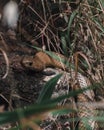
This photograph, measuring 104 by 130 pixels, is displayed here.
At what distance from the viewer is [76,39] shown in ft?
5.47

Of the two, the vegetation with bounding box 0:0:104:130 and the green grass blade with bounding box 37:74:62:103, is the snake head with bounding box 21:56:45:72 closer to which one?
the vegetation with bounding box 0:0:104:130

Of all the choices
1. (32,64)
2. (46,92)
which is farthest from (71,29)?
(46,92)

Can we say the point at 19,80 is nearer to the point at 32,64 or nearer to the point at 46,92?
the point at 32,64

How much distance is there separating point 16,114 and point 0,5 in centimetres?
145

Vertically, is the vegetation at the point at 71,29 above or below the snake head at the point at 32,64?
above

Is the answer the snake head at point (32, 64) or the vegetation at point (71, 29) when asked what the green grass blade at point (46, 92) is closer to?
the vegetation at point (71, 29)

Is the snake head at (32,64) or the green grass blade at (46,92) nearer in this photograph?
the green grass blade at (46,92)

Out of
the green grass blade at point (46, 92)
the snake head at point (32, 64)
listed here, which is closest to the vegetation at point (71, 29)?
the snake head at point (32, 64)

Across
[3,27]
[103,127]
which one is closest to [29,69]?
[3,27]

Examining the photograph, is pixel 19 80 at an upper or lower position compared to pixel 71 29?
lower

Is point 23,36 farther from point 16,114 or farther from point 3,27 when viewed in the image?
point 16,114

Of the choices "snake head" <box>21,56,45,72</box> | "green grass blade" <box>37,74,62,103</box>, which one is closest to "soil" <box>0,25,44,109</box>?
"snake head" <box>21,56,45,72</box>

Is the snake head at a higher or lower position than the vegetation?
lower

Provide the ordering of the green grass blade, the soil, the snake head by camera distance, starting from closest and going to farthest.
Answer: the green grass blade < the soil < the snake head
